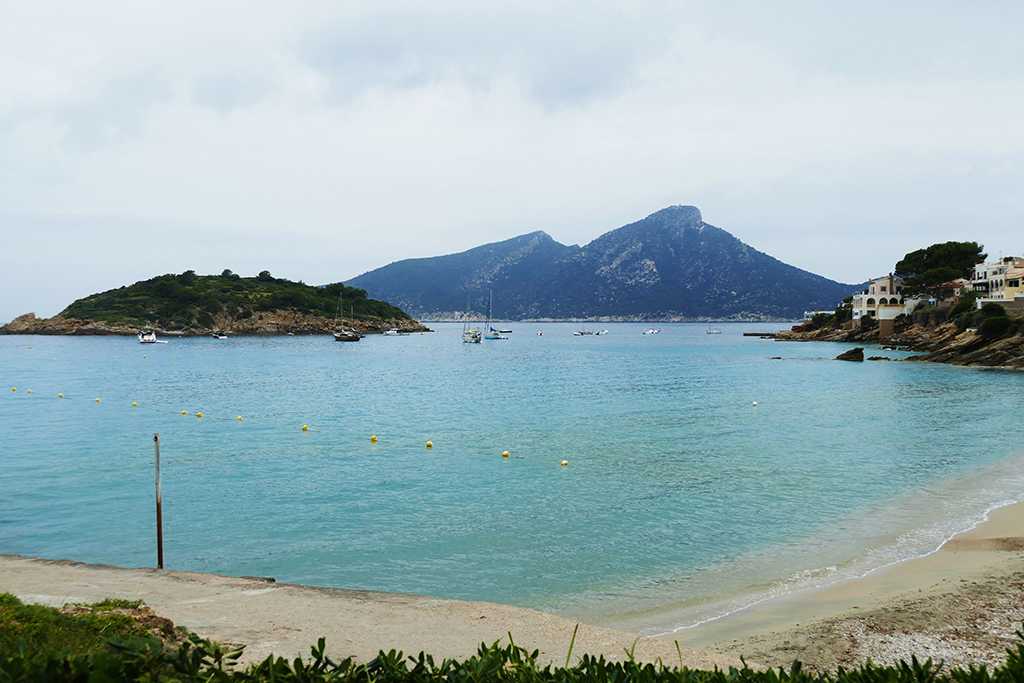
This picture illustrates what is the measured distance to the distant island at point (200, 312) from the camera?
156m

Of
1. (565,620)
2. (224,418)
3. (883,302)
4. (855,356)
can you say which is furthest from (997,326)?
(565,620)

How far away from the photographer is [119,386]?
172ft

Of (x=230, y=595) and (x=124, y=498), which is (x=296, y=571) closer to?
(x=230, y=595)

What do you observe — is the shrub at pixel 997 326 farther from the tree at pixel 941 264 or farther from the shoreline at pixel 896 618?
the shoreline at pixel 896 618

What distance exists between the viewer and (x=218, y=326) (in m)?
163

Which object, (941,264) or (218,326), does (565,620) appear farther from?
(218,326)

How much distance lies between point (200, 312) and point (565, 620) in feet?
560

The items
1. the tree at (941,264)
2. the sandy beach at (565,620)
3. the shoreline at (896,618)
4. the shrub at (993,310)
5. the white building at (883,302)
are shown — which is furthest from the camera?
A: the white building at (883,302)

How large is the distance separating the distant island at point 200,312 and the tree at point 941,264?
12916cm

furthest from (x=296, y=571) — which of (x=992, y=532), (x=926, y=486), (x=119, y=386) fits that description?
(x=119, y=386)

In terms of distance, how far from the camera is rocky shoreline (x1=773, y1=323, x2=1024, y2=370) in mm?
62594

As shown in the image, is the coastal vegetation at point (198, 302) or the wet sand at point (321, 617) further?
the coastal vegetation at point (198, 302)

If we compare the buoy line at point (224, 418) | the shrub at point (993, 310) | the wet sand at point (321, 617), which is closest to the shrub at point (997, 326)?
the shrub at point (993, 310)

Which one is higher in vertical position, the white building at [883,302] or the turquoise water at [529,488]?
the white building at [883,302]
